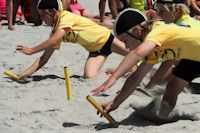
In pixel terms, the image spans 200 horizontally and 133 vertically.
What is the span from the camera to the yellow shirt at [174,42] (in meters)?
3.59

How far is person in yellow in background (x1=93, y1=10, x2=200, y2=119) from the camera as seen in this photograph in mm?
3508

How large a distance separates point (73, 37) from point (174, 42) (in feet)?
6.66

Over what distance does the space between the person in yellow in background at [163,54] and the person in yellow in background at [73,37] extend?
1621 mm

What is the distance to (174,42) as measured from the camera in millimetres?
3699

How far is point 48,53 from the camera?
579cm

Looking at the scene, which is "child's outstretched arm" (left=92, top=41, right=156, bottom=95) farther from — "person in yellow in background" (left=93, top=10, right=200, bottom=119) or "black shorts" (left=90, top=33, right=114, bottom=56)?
"black shorts" (left=90, top=33, right=114, bottom=56)

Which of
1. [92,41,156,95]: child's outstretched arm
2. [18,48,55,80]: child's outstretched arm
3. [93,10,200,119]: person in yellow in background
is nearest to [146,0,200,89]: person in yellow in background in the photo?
[93,10,200,119]: person in yellow in background

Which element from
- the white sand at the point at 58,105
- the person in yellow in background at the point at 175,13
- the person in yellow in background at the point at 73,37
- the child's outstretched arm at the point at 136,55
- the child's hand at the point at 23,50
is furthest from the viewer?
the person in yellow in background at the point at 73,37

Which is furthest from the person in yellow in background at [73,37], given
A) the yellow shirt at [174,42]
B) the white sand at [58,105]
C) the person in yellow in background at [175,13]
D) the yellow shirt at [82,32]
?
the yellow shirt at [174,42]

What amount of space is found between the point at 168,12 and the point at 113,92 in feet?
3.75

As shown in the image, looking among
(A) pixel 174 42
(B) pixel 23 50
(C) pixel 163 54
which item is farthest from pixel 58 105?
(A) pixel 174 42

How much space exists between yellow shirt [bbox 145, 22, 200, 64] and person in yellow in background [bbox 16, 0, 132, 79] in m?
1.73

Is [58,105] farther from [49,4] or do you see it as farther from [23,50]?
[49,4]

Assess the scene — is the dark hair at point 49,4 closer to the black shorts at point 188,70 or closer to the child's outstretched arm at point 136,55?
the black shorts at point 188,70
